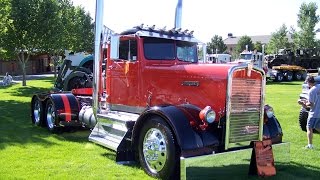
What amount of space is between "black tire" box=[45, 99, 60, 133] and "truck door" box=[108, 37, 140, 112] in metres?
2.26

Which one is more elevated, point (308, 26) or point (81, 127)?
point (308, 26)

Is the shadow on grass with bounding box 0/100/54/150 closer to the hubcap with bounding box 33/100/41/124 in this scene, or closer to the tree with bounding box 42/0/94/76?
the hubcap with bounding box 33/100/41/124

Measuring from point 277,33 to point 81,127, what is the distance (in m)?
61.5

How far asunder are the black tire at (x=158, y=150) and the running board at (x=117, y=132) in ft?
1.23

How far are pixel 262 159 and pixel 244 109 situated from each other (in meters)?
0.84

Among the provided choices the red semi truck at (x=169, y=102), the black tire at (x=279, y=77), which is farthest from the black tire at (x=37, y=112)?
the black tire at (x=279, y=77)

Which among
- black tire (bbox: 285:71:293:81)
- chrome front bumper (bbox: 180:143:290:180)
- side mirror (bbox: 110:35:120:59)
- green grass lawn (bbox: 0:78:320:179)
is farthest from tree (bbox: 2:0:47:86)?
black tire (bbox: 285:71:293:81)

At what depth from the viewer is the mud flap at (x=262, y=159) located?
6.38 meters

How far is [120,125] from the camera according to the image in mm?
7527

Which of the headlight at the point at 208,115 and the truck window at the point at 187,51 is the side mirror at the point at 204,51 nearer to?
the truck window at the point at 187,51

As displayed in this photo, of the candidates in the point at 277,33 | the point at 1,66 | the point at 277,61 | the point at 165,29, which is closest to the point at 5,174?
the point at 165,29

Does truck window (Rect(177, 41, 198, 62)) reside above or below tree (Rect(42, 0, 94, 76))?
below

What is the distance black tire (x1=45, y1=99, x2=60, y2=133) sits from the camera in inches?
393

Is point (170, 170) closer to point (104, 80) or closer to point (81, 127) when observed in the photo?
point (104, 80)
